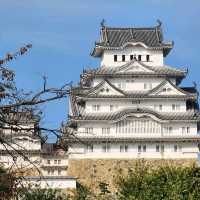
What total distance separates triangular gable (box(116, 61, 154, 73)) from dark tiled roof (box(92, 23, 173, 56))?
1914mm

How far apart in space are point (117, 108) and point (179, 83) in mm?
6530

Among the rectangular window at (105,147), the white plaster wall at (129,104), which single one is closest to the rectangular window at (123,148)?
the rectangular window at (105,147)

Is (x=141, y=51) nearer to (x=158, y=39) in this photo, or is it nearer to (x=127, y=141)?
(x=158, y=39)

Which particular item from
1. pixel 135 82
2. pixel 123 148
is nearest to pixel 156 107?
pixel 135 82

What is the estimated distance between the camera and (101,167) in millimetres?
61062

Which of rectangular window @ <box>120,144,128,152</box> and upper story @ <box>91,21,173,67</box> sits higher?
upper story @ <box>91,21,173,67</box>

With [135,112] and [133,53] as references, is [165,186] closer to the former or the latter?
[135,112]

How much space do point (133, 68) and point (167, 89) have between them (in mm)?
3226

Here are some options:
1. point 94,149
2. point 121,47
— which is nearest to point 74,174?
point 94,149

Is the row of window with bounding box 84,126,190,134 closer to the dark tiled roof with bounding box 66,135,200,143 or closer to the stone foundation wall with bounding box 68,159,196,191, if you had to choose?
the dark tiled roof with bounding box 66,135,200,143

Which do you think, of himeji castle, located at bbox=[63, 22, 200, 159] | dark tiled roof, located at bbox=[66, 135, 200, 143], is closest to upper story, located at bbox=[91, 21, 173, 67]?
himeji castle, located at bbox=[63, 22, 200, 159]

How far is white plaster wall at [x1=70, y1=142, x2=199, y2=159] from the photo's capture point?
61312mm

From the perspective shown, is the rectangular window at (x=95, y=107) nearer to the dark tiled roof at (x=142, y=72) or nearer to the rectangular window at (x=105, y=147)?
the dark tiled roof at (x=142, y=72)

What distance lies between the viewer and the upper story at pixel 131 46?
64875 millimetres
